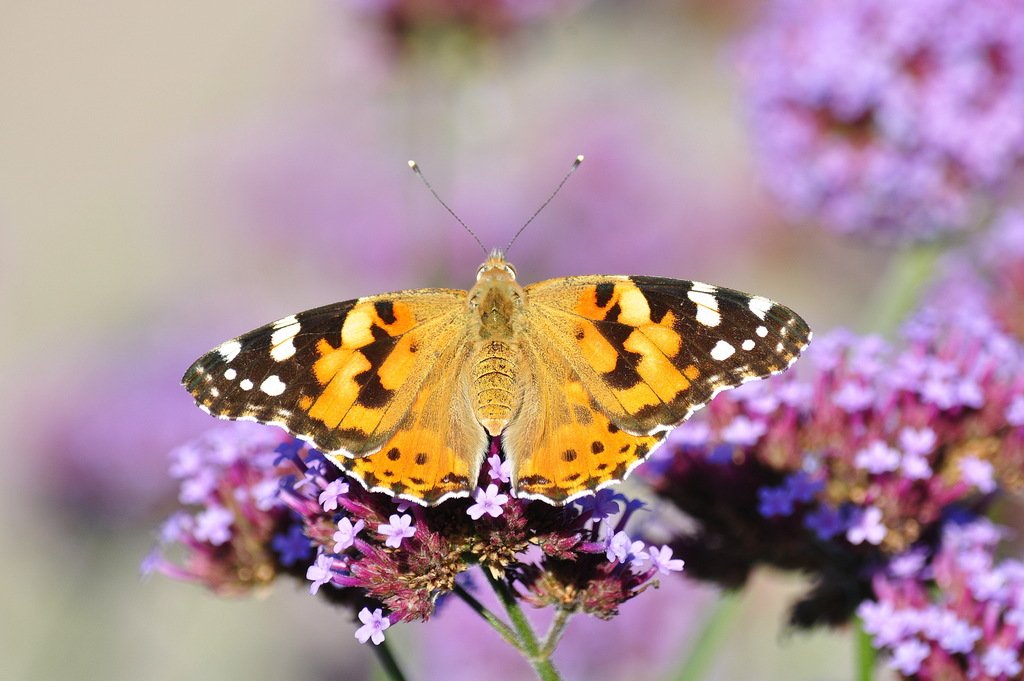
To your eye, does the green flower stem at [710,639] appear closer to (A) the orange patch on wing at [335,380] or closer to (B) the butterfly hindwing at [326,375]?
(B) the butterfly hindwing at [326,375]

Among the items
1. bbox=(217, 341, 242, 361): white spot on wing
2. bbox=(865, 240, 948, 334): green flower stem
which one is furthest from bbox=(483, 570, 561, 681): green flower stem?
bbox=(865, 240, 948, 334): green flower stem

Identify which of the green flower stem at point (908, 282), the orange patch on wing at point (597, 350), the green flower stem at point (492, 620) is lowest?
the green flower stem at point (492, 620)

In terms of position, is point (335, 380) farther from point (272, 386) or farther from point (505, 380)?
point (505, 380)

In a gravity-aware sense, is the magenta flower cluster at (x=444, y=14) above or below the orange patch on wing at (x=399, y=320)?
above

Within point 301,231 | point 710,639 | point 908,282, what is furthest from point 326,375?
point 301,231

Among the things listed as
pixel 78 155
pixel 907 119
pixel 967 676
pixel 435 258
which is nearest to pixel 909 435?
pixel 967 676

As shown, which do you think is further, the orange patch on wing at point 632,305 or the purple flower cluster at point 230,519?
the purple flower cluster at point 230,519

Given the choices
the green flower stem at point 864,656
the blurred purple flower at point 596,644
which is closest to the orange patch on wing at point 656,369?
the green flower stem at point 864,656
